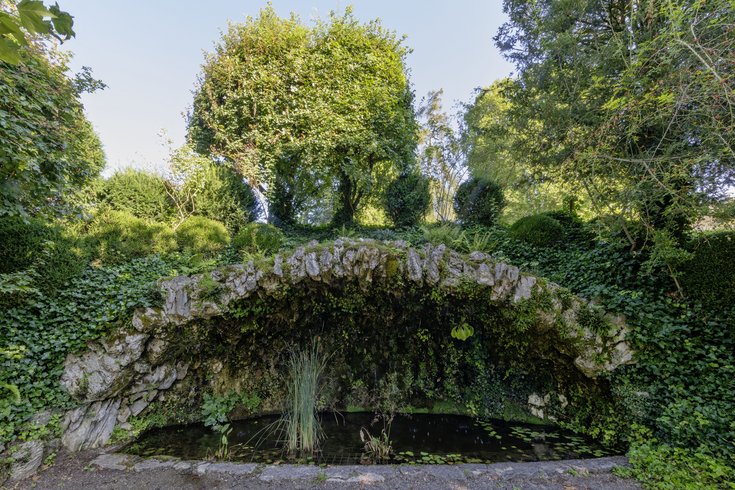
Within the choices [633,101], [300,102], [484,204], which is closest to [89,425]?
[633,101]

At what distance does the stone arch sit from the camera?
11.5 ft

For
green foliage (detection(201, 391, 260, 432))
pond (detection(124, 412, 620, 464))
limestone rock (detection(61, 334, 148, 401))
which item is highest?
limestone rock (detection(61, 334, 148, 401))

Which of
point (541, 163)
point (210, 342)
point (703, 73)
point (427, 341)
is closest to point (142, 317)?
point (210, 342)

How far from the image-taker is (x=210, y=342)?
4320 mm

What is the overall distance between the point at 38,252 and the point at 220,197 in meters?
4.74

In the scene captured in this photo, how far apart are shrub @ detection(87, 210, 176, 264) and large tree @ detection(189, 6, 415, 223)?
3512mm

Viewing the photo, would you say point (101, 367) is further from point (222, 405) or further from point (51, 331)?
point (222, 405)

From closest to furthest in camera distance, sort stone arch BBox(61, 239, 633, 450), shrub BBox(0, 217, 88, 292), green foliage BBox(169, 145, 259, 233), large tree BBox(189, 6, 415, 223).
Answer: stone arch BBox(61, 239, 633, 450) → shrub BBox(0, 217, 88, 292) → green foliage BBox(169, 145, 259, 233) → large tree BBox(189, 6, 415, 223)

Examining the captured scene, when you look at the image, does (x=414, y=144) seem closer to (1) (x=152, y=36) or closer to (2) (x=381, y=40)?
(2) (x=381, y=40)

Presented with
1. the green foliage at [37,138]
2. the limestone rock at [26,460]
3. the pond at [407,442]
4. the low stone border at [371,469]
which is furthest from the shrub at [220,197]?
the low stone border at [371,469]

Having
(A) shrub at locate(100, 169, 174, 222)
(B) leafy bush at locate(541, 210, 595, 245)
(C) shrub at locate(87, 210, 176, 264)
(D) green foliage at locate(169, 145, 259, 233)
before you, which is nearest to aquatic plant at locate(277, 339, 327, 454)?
(C) shrub at locate(87, 210, 176, 264)

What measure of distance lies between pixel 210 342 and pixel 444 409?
3680 millimetres

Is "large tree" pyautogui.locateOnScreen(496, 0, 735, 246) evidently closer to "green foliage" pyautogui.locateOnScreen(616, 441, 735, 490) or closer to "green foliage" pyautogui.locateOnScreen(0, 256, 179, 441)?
"green foliage" pyautogui.locateOnScreen(616, 441, 735, 490)

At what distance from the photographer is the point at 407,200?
9.91 m
